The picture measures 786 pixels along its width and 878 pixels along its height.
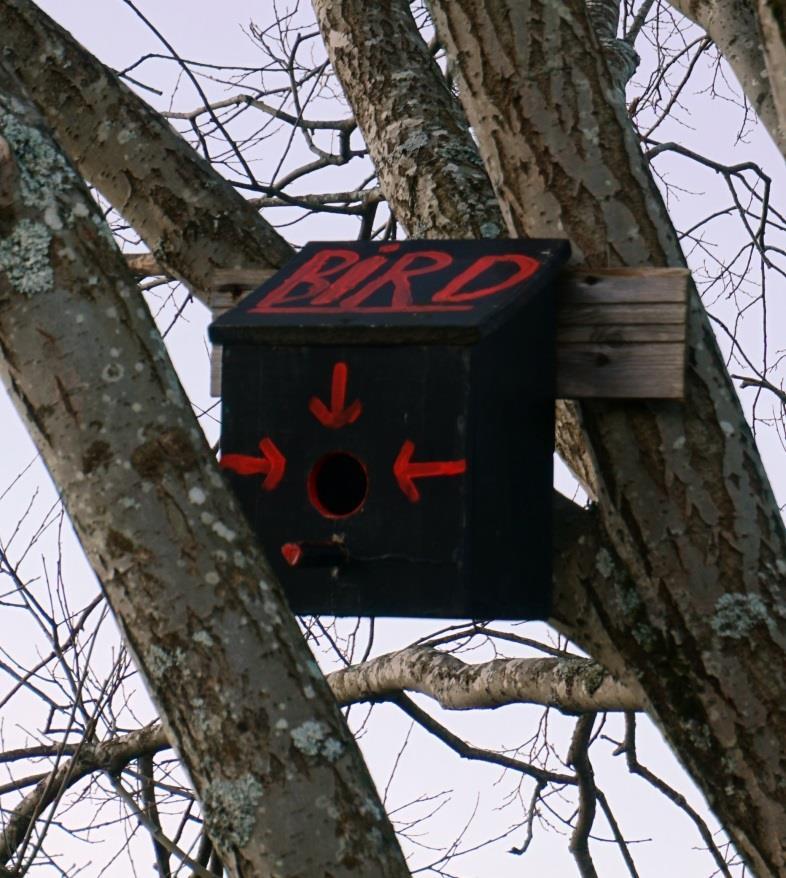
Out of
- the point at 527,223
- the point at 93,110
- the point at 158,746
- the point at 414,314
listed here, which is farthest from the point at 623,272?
the point at 158,746

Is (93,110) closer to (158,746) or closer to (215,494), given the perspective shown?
(215,494)

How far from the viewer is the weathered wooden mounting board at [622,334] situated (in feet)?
8.00

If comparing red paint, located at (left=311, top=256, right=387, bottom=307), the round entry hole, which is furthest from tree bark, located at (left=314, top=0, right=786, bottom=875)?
the round entry hole

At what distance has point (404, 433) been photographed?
93.0 inches

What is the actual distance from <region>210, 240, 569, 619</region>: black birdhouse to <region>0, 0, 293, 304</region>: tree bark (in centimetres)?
44

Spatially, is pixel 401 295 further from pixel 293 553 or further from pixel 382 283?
pixel 293 553

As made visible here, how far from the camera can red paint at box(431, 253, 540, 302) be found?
8.02ft

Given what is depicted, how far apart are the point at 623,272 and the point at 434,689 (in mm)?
1835

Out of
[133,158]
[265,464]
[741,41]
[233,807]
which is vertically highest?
[741,41]

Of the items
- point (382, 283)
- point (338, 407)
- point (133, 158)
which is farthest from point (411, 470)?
point (133, 158)

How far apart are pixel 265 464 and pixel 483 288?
48cm

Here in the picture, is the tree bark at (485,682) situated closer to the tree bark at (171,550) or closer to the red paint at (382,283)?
the red paint at (382,283)

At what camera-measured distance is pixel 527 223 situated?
8.39 feet

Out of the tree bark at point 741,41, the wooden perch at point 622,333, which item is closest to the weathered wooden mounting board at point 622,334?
the wooden perch at point 622,333
